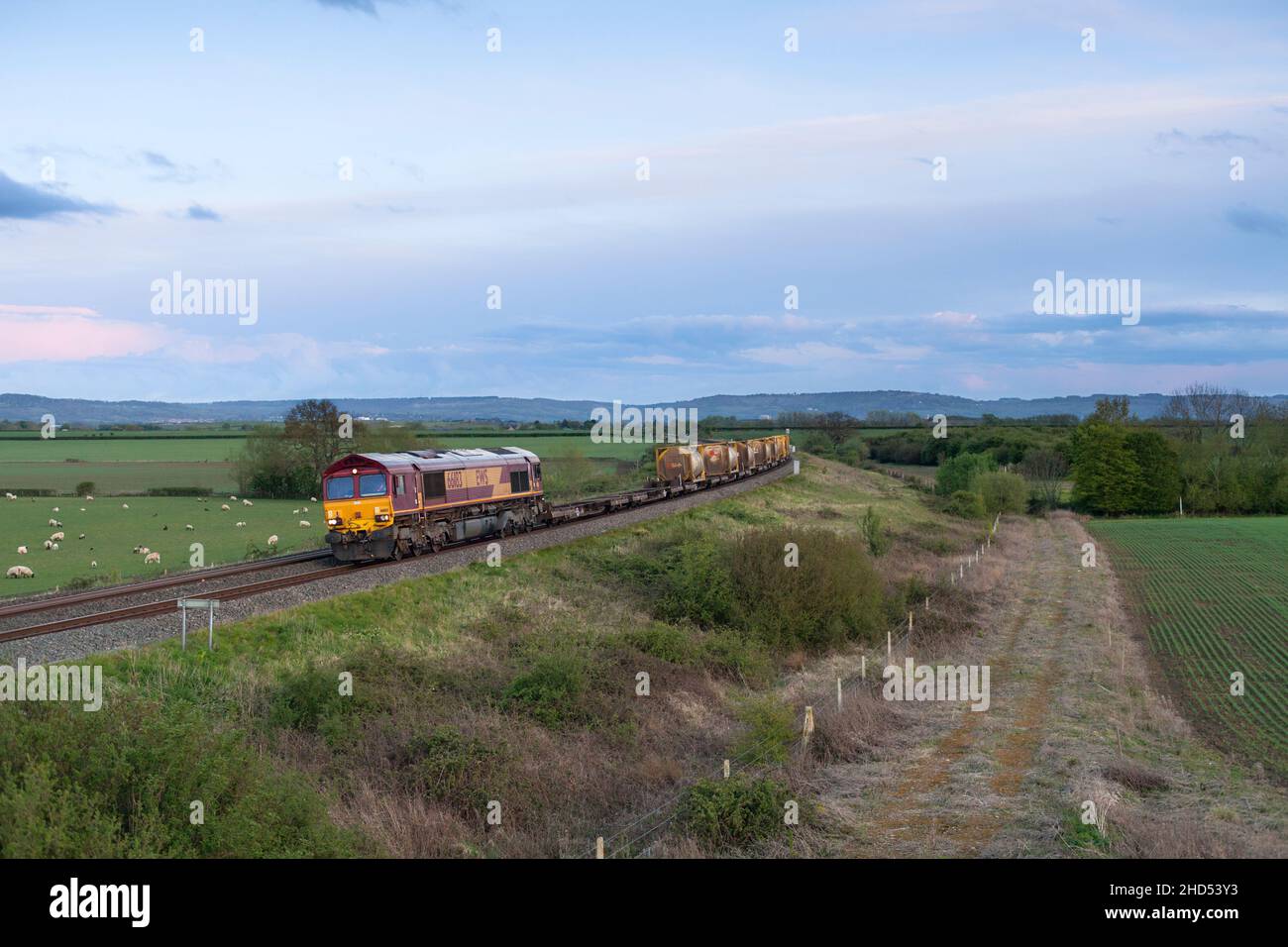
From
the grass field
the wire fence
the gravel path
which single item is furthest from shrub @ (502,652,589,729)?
the grass field

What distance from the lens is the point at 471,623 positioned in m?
25.8

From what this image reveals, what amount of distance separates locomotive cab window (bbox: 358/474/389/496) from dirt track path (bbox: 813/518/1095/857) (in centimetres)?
1622

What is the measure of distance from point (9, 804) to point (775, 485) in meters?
65.9

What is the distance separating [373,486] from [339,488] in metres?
1.20

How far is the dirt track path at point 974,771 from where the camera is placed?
16.3m

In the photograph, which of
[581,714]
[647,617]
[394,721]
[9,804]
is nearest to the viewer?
[9,804]

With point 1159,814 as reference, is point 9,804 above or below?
above

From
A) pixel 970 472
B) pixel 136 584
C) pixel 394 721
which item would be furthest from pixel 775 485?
pixel 394 721

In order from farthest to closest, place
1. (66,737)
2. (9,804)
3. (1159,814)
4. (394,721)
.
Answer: (394,721) → (1159,814) → (66,737) → (9,804)

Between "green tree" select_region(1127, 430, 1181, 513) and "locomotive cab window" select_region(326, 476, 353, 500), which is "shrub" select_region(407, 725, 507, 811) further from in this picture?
"green tree" select_region(1127, 430, 1181, 513)

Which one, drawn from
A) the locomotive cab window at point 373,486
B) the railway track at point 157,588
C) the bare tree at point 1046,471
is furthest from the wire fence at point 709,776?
the bare tree at point 1046,471

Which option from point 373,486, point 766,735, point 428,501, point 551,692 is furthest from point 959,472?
point 551,692

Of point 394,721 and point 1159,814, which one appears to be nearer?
point 1159,814
